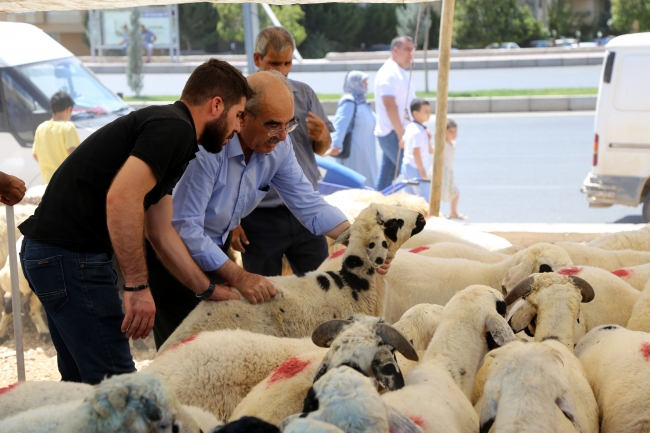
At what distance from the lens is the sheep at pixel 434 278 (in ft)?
14.9

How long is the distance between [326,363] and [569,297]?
133 centimetres

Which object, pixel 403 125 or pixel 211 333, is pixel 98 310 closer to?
pixel 211 333

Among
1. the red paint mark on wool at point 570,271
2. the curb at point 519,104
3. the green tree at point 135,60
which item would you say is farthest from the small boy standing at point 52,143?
the green tree at point 135,60

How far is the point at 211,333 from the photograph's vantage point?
10.7 ft

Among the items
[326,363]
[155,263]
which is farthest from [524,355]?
[155,263]

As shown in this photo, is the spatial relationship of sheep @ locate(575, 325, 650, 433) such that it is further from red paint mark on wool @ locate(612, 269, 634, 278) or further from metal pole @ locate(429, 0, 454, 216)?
metal pole @ locate(429, 0, 454, 216)

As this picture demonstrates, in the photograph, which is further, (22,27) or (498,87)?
(498,87)

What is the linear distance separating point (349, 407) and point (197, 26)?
115ft

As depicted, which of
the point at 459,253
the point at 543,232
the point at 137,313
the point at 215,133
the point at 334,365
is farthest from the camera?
the point at 543,232

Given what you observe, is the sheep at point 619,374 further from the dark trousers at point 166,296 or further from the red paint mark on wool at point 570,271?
the dark trousers at point 166,296

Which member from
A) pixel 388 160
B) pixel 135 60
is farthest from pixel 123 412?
pixel 135 60

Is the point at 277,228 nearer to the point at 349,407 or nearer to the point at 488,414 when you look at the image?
the point at 488,414

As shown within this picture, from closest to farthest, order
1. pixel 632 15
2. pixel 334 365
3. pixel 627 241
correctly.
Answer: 1. pixel 334 365
2. pixel 627 241
3. pixel 632 15

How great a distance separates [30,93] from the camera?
9008 mm
